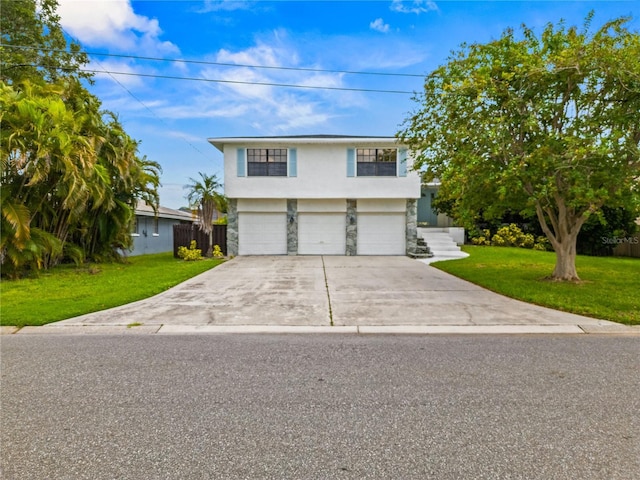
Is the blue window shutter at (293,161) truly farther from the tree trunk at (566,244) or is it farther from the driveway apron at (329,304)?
the tree trunk at (566,244)

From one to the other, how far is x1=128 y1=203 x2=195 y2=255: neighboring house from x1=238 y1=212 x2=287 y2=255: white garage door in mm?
3034

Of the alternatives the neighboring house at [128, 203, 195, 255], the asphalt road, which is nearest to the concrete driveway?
the asphalt road

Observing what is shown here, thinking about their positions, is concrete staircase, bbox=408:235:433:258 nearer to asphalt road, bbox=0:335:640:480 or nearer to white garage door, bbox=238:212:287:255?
white garage door, bbox=238:212:287:255

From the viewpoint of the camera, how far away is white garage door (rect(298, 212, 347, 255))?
58.3 ft

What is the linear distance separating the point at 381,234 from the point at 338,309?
1138cm

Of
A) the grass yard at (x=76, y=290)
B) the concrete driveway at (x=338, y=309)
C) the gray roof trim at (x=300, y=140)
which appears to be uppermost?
the gray roof trim at (x=300, y=140)

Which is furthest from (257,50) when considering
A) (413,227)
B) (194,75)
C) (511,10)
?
(413,227)

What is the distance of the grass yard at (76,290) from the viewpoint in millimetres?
6289

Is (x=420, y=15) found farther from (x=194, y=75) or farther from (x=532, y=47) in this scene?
(x=194, y=75)

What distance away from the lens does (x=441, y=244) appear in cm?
1803

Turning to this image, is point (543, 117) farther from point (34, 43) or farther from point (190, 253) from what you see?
point (34, 43)

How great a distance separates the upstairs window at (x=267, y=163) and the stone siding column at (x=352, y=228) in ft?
11.3

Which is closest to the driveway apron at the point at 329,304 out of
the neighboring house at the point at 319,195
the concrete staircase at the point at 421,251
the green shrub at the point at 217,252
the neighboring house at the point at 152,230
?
the concrete staircase at the point at 421,251

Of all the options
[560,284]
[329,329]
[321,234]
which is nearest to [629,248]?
[560,284]
